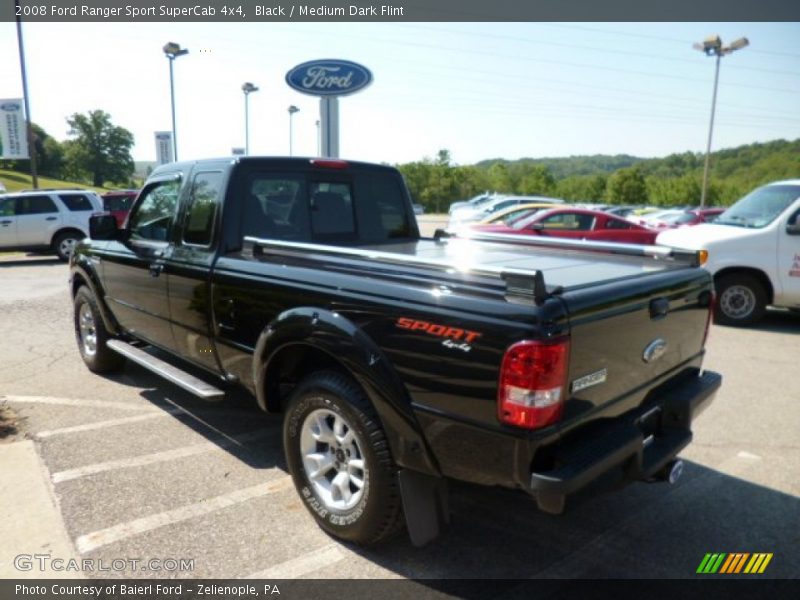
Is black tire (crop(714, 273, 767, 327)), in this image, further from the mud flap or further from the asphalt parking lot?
the mud flap

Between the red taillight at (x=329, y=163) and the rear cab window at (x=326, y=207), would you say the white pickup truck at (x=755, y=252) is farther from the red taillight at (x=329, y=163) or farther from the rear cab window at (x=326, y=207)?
the red taillight at (x=329, y=163)

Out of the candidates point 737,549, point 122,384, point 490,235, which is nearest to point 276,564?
point 737,549

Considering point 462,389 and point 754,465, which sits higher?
point 462,389

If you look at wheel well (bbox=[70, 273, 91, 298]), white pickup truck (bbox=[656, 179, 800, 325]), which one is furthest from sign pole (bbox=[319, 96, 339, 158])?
wheel well (bbox=[70, 273, 91, 298])

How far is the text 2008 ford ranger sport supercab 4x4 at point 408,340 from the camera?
236 cm

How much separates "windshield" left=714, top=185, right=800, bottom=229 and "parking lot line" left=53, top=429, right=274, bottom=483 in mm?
7327

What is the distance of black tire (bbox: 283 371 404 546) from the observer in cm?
282

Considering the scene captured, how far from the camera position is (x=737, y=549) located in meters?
3.06

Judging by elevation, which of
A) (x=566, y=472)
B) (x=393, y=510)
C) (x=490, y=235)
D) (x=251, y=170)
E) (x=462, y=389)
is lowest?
(x=393, y=510)

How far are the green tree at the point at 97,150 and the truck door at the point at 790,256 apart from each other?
108 m

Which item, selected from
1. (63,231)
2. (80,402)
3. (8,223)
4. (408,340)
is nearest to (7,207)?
(8,223)

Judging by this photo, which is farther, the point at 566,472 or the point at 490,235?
the point at 490,235

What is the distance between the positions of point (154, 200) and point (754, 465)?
4.89 meters

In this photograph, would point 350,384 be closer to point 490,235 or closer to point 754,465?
point 490,235
